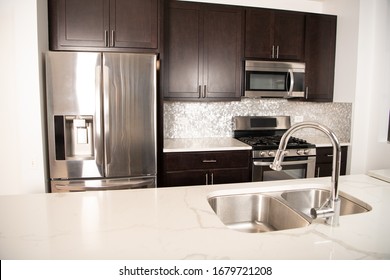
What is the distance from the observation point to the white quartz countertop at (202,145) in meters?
2.71

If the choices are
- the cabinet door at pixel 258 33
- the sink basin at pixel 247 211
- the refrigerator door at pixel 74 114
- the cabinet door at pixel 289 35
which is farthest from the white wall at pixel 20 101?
the cabinet door at pixel 289 35

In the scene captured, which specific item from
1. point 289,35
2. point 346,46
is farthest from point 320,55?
point 289,35

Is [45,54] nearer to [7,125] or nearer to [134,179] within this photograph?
[7,125]

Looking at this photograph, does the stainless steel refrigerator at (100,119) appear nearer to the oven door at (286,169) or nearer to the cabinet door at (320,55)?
the oven door at (286,169)

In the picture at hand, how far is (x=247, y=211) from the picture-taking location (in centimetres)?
149

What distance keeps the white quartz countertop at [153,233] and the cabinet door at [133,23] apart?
174 cm

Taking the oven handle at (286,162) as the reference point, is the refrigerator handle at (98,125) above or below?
above

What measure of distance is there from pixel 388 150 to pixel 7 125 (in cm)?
339

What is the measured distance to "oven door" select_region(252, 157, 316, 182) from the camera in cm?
286

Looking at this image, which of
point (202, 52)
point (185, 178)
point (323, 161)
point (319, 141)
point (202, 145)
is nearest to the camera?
point (185, 178)

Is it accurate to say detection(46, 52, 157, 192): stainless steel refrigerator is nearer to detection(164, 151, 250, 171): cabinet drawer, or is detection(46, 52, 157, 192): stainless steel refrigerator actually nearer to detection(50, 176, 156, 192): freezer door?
detection(50, 176, 156, 192): freezer door

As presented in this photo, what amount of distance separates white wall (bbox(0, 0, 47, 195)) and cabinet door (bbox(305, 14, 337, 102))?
2.71 metres

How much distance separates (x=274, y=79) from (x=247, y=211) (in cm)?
204

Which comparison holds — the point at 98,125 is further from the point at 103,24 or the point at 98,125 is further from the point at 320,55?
the point at 320,55
